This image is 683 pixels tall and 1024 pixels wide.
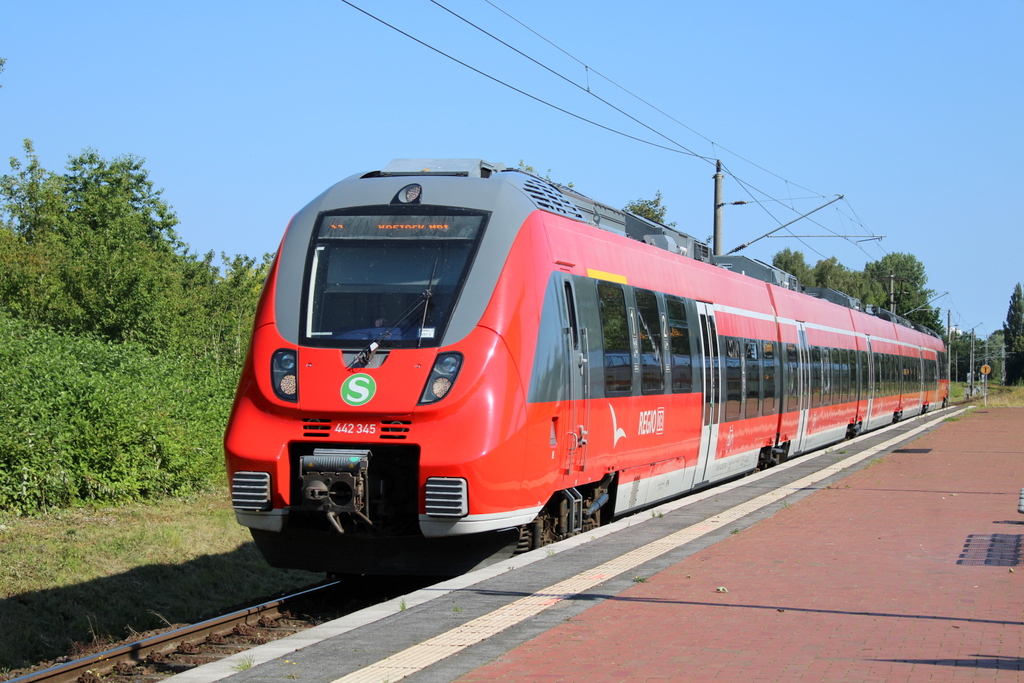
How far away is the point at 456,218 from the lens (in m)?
9.85

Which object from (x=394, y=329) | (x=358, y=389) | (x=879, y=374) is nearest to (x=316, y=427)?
(x=358, y=389)

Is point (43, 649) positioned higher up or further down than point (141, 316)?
further down

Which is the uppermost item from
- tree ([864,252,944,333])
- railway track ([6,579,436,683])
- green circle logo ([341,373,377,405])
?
tree ([864,252,944,333])

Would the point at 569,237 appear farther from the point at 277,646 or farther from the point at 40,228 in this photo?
the point at 40,228

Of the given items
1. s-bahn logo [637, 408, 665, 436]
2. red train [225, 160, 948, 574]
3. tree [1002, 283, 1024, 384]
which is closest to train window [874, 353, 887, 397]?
s-bahn logo [637, 408, 665, 436]

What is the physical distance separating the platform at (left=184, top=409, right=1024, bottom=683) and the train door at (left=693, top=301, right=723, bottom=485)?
2010 millimetres

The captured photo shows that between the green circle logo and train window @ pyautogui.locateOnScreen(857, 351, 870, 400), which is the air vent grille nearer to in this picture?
the green circle logo

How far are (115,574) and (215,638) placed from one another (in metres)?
5.74

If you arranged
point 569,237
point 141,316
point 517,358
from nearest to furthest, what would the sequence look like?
point 517,358
point 569,237
point 141,316

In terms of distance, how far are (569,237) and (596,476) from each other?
7.95 ft

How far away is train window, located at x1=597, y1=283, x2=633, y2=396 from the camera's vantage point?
11555 millimetres

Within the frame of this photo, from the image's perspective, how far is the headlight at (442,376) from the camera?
8914 millimetres

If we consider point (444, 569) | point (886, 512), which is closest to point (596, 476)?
point (444, 569)

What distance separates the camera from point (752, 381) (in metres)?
18.3
